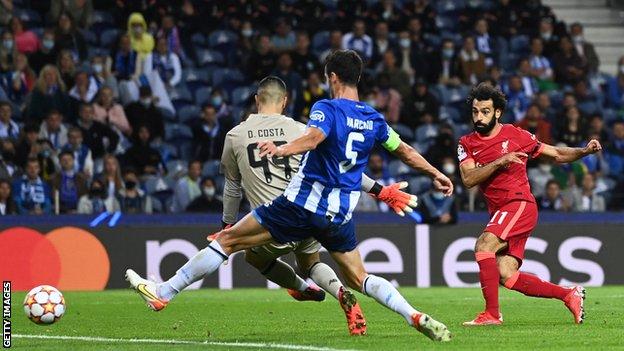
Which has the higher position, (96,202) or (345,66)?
(345,66)

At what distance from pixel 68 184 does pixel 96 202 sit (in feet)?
1.85

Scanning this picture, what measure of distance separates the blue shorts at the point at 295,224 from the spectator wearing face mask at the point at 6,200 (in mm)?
10500

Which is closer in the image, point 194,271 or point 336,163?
point 336,163

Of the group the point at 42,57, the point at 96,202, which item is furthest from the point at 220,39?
the point at 96,202

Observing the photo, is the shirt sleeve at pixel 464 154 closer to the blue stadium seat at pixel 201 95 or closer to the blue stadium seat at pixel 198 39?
the blue stadium seat at pixel 201 95

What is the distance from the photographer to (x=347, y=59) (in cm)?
951

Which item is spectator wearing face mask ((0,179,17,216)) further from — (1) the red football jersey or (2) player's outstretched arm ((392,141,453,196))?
(2) player's outstretched arm ((392,141,453,196))

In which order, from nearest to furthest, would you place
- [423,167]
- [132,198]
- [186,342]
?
[423,167]
[186,342]
[132,198]

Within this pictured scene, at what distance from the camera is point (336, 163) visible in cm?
952

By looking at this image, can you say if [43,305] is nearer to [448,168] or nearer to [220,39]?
[448,168]

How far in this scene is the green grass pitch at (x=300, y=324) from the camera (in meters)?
9.59

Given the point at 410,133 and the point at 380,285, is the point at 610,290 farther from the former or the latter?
the point at 380,285

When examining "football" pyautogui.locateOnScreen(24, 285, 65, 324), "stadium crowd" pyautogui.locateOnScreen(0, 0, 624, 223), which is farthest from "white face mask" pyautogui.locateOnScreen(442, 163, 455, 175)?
"football" pyautogui.locateOnScreen(24, 285, 65, 324)

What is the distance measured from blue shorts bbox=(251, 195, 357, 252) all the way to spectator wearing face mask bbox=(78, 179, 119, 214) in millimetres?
10472
